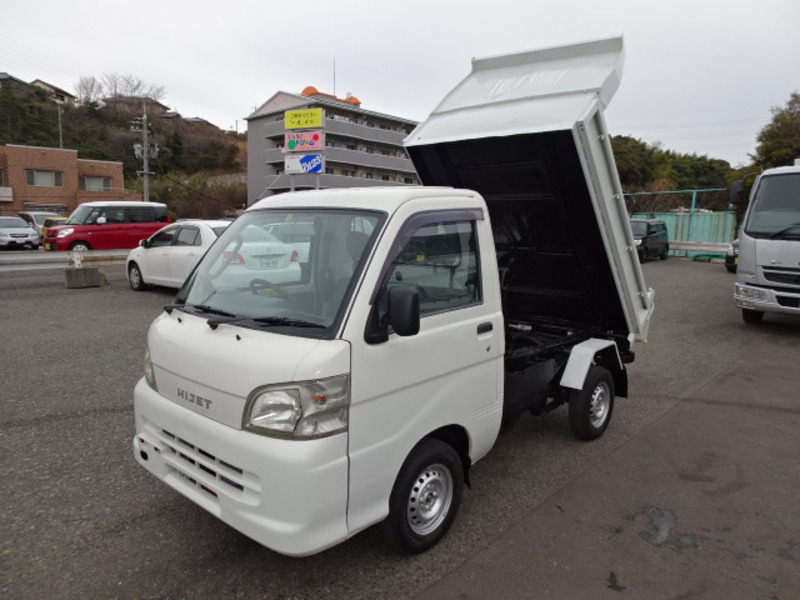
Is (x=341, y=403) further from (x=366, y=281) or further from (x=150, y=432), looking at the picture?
(x=150, y=432)

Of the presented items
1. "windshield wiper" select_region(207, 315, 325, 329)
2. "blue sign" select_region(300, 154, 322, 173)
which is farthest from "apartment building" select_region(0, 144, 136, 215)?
"windshield wiper" select_region(207, 315, 325, 329)

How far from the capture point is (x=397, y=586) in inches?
105

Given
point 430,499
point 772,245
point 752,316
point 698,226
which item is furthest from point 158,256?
point 698,226

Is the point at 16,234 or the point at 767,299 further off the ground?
the point at 16,234

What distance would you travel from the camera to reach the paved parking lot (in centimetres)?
271

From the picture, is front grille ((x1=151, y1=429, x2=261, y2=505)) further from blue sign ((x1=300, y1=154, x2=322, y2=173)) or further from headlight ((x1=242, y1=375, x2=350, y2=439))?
blue sign ((x1=300, y1=154, x2=322, y2=173))

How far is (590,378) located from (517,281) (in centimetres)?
112

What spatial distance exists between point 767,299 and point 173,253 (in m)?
10.8

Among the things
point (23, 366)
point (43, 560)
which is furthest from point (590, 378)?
point (23, 366)

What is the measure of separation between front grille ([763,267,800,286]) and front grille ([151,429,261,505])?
8.30 meters

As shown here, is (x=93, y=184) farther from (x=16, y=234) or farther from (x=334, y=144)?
(x=16, y=234)

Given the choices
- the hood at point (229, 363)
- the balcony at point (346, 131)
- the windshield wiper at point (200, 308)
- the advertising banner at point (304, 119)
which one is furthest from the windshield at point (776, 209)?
the balcony at point (346, 131)

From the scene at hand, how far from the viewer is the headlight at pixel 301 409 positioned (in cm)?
231

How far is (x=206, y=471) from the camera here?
2.60 m
